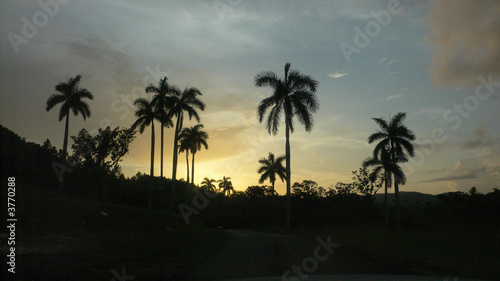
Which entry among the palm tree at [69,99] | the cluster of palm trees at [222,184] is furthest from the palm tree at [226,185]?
the palm tree at [69,99]

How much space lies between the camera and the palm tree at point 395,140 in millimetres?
45062

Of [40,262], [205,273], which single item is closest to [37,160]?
[40,262]

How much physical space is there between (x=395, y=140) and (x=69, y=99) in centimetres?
3869

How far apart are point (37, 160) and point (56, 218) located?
28632mm

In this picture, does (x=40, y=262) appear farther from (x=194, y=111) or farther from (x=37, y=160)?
(x=37, y=160)

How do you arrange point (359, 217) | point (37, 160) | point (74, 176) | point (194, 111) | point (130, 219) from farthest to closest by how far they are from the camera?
point (359, 217), point (74, 176), point (37, 160), point (194, 111), point (130, 219)

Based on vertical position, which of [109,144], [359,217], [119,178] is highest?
[109,144]

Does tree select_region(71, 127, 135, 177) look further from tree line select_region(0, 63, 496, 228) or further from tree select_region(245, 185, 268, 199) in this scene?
tree select_region(245, 185, 268, 199)

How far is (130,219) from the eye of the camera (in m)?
28.3

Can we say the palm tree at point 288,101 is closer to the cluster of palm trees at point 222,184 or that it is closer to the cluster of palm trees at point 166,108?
the cluster of palm trees at point 166,108

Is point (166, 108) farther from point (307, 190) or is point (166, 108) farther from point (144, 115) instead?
point (307, 190)

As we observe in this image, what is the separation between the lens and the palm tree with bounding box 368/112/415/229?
45.1 meters

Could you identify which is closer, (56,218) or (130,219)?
(56,218)

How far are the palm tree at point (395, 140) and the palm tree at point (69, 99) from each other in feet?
113
